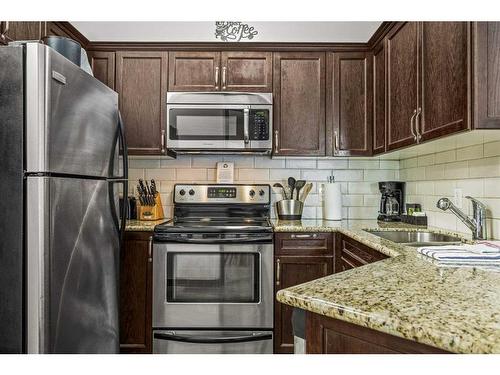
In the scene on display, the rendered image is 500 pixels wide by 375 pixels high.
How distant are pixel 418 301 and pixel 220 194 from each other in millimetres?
2188

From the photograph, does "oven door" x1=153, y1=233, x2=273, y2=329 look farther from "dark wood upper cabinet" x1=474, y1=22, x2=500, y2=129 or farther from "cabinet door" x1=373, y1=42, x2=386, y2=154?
"dark wood upper cabinet" x1=474, y1=22, x2=500, y2=129

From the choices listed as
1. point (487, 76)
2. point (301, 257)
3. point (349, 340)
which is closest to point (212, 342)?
point (301, 257)

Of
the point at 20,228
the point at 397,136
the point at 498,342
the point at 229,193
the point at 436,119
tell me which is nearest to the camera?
the point at 498,342

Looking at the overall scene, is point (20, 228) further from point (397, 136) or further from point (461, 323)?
point (397, 136)

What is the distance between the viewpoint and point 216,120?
2.69 metres

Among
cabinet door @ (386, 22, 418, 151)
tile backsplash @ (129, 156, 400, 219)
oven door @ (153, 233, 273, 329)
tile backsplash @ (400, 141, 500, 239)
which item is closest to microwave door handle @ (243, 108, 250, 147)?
tile backsplash @ (129, 156, 400, 219)

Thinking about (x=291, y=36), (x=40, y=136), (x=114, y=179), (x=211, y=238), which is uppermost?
(x=291, y=36)

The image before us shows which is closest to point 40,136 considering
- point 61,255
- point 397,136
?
point 61,255

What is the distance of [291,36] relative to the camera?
2701 mm

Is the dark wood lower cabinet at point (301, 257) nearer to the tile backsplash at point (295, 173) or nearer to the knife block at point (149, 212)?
the tile backsplash at point (295, 173)

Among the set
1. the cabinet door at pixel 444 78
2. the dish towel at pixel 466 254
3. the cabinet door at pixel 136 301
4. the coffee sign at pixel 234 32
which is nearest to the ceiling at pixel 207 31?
the coffee sign at pixel 234 32

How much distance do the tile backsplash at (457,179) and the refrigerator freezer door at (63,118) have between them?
6.27 feet

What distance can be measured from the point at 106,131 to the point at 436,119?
159cm

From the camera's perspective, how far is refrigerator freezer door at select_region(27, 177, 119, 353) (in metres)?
1.39
